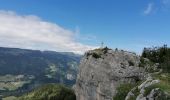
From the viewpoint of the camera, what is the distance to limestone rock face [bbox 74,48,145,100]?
247ft

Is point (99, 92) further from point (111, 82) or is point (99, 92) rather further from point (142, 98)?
point (142, 98)

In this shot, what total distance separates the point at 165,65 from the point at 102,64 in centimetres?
2102

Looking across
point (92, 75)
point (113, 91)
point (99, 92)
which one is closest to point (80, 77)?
point (92, 75)

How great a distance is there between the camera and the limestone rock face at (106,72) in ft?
247

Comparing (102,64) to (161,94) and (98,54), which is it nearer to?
(98,54)

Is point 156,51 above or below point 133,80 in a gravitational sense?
above

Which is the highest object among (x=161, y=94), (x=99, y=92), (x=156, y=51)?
(x=156, y=51)

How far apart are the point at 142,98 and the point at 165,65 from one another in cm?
2810

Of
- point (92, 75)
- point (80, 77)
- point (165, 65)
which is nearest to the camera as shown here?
point (165, 65)

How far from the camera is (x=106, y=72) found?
3206 inches

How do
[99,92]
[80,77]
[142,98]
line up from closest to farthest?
[142,98], [99,92], [80,77]

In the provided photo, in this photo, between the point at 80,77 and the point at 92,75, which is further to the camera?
the point at 80,77

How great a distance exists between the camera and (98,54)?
91125 mm

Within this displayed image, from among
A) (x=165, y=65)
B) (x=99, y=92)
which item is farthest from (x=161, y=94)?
(x=99, y=92)
